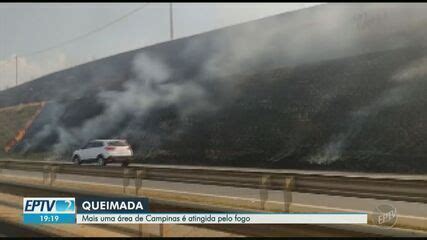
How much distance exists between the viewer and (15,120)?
216 ft

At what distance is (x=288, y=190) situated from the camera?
446 inches

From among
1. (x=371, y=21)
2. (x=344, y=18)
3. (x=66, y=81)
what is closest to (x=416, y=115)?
(x=371, y=21)

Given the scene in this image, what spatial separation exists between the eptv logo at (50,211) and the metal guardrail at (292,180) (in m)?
3.74

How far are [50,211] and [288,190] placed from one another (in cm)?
440

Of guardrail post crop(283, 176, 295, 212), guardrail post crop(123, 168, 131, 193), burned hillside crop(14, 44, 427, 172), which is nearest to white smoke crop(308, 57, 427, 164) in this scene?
burned hillside crop(14, 44, 427, 172)

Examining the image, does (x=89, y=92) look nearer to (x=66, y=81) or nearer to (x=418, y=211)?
(x=66, y=81)

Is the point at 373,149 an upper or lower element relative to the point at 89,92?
lower

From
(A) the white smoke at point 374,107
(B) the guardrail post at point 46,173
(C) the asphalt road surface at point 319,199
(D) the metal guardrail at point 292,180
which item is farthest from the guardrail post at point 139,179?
(A) the white smoke at point 374,107

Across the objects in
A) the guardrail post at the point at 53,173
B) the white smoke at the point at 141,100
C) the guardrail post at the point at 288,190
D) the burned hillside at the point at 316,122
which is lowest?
the guardrail post at the point at 288,190

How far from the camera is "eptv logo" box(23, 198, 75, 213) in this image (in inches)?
380

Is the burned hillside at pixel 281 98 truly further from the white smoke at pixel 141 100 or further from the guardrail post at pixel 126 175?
the guardrail post at pixel 126 175

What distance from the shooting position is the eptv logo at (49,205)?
9.66 m

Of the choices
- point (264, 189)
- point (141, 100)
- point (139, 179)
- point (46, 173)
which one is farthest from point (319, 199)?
point (141, 100)

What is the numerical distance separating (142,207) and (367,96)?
2335 centimetres
